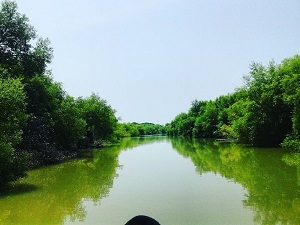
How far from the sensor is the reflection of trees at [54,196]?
518 inches

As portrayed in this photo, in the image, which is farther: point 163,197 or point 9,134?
point 9,134

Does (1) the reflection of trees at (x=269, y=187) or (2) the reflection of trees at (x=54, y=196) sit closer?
(1) the reflection of trees at (x=269, y=187)

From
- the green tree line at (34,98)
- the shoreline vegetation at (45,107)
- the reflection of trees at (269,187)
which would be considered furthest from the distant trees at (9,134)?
the reflection of trees at (269,187)

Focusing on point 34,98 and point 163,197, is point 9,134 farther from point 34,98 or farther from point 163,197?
point 34,98

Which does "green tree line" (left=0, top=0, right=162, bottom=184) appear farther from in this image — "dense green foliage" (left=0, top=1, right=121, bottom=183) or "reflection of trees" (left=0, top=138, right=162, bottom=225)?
"reflection of trees" (left=0, top=138, right=162, bottom=225)

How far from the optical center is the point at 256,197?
14992 mm

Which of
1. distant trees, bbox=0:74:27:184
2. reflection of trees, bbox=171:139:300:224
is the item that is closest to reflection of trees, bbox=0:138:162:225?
distant trees, bbox=0:74:27:184

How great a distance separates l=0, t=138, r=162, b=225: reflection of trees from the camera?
13148 mm

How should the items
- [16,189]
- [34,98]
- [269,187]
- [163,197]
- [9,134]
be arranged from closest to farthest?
[163,197] < [269,187] < [16,189] < [9,134] < [34,98]

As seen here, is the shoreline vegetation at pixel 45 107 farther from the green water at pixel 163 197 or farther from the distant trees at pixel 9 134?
the green water at pixel 163 197

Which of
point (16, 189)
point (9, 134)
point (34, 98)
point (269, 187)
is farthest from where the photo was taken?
point (34, 98)

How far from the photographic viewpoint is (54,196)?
17.0 meters

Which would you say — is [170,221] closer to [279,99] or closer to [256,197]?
[256,197]

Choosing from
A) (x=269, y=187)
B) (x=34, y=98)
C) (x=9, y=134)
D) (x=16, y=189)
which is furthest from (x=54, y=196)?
(x=34, y=98)
